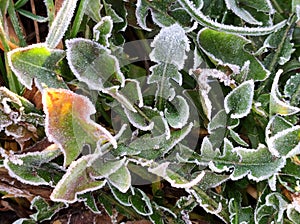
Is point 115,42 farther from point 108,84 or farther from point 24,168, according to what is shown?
point 24,168

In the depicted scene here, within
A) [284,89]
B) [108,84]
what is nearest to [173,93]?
[108,84]

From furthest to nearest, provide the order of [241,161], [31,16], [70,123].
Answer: [31,16]
[241,161]
[70,123]

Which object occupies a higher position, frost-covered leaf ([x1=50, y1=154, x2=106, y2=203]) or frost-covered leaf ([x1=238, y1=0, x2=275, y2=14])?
frost-covered leaf ([x1=238, y1=0, x2=275, y2=14])

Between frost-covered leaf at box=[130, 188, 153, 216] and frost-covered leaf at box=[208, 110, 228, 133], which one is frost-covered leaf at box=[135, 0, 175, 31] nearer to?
frost-covered leaf at box=[208, 110, 228, 133]

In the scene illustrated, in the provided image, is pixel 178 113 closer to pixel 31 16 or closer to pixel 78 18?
pixel 78 18

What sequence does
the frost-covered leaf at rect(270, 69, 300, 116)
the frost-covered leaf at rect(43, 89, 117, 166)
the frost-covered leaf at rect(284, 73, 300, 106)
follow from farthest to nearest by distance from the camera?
the frost-covered leaf at rect(284, 73, 300, 106) → the frost-covered leaf at rect(270, 69, 300, 116) → the frost-covered leaf at rect(43, 89, 117, 166)

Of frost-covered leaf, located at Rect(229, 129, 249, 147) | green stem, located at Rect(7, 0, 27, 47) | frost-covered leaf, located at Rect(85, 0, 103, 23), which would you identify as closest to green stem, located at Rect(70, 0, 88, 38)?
frost-covered leaf, located at Rect(85, 0, 103, 23)

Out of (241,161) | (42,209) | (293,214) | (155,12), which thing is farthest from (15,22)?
(293,214)
